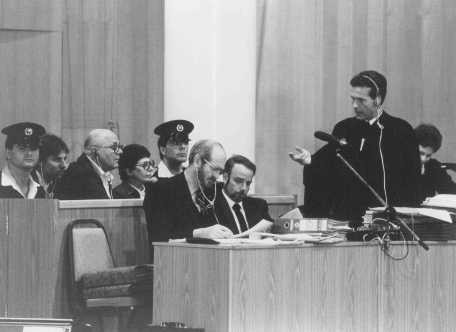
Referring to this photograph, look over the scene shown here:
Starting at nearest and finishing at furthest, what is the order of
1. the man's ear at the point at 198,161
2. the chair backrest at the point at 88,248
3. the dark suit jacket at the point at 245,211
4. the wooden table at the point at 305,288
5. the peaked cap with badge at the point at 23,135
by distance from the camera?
the wooden table at the point at 305,288 → the chair backrest at the point at 88,248 → the man's ear at the point at 198,161 → the dark suit jacket at the point at 245,211 → the peaked cap with badge at the point at 23,135

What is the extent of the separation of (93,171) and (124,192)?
329 mm

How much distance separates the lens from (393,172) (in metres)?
6.40

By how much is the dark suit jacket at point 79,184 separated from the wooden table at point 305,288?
134 centimetres

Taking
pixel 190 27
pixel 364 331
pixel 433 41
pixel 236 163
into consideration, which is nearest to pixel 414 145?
pixel 236 163

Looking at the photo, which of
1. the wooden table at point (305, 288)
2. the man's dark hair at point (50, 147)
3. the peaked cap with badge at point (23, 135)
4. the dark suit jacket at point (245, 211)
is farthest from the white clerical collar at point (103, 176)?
the wooden table at point (305, 288)

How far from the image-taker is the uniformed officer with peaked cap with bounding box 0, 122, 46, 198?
6.50 m

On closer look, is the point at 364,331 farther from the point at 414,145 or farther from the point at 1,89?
the point at 1,89

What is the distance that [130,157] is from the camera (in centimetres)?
692

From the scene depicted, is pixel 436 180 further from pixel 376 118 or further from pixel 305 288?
pixel 305 288

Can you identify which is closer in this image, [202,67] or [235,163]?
[235,163]

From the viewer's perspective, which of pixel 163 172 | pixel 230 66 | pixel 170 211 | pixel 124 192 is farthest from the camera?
pixel 230 66

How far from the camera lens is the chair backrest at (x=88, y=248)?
6.02 meters

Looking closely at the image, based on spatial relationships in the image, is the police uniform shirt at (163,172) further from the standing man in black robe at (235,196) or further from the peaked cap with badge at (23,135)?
the peaked cap with badge at (23,135)

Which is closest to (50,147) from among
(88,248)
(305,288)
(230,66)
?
(88,248)
